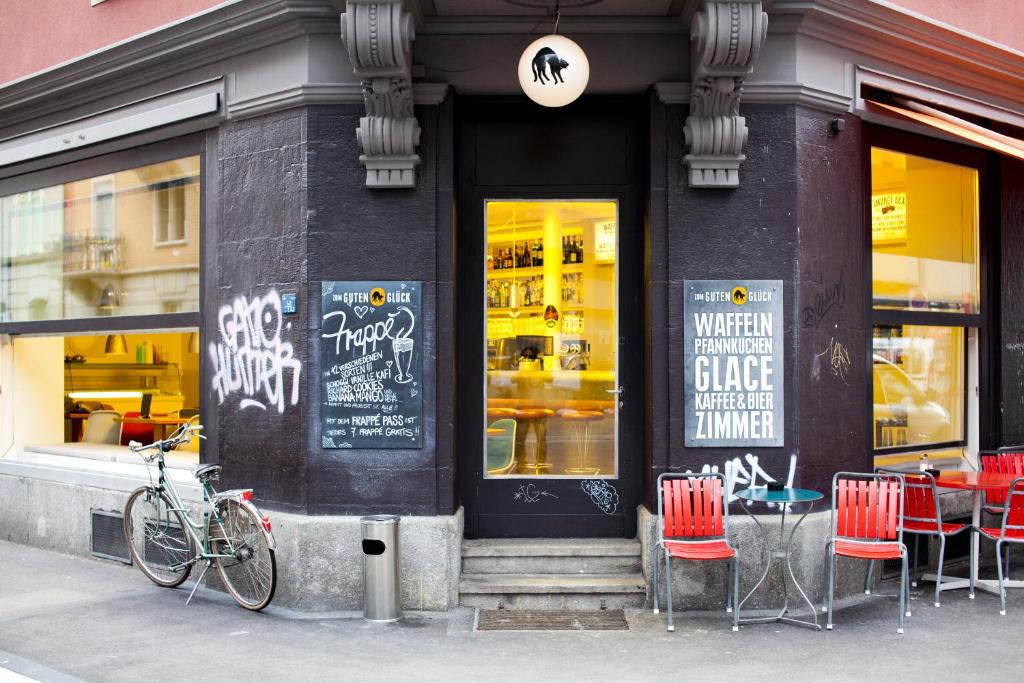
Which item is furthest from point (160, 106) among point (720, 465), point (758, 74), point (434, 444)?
point (720, 465)

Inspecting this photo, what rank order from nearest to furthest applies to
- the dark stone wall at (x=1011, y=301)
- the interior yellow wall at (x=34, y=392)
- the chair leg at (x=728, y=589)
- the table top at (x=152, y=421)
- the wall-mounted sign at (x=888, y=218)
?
the chair leg at (x=728, y=589) < the wall-mounted sign at (x=888, y=218) < the dark stone wall at (x=1011, y=301) < the table top at (x=152, y=421) < the interior yellow wall at (x=34, y=392)

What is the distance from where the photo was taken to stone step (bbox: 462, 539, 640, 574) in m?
7.68

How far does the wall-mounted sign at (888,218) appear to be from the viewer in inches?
334

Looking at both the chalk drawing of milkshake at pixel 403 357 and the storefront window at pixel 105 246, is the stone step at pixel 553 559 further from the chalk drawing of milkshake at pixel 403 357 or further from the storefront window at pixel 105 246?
the storefront window at pixel 105 246

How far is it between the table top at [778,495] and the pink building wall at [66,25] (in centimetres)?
576

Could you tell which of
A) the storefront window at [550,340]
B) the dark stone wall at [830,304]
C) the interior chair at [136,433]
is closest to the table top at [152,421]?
the interior chair at [136,433]

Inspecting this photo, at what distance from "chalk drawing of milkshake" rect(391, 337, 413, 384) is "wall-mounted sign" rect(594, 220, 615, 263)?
1.82m

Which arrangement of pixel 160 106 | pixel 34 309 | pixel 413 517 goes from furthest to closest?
1. pixel 34 309
2. pixel 160 106
3. pixel 413 517

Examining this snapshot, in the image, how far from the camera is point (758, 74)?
7.46 m

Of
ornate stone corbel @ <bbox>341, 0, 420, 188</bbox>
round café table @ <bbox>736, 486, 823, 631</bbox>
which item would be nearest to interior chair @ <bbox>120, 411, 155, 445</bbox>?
ornate stone corbel @ <bbox>341, 0, 420, 188</bbox>

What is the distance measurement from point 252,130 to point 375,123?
1.29 m

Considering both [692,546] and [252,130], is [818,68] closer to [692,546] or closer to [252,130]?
[692,546]

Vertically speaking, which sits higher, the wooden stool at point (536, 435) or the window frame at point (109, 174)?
the window frame at point (109, 174)

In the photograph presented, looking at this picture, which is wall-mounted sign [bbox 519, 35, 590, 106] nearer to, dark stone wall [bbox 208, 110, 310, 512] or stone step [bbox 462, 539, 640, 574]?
dark stone wall [bbox 208, 110, 310, 512]
